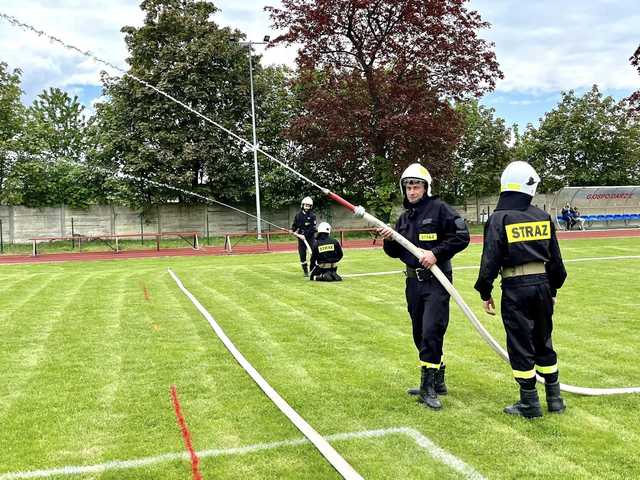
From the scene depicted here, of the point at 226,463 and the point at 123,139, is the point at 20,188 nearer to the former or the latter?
the point at 123,139

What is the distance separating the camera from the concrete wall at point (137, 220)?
33.1 m

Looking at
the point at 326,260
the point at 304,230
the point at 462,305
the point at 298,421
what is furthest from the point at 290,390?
the point at 304,230

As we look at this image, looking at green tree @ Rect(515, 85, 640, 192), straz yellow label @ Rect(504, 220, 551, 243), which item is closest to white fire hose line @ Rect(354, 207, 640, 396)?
straz yellow label @ Rect(504, 220, 551, 243)

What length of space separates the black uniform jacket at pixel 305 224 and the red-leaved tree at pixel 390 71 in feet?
42.2

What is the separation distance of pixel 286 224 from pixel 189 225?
6.11 meters

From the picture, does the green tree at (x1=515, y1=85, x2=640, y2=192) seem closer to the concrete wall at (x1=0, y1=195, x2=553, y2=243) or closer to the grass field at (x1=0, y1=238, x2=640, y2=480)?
the concrete wall at (x1=0, y1=195, x2=553, y2=243)

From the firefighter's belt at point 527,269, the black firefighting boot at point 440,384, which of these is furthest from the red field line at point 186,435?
the firefighter's belt at point 527,269

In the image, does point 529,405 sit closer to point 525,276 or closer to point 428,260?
point 525,276

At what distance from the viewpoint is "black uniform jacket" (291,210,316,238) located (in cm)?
1543

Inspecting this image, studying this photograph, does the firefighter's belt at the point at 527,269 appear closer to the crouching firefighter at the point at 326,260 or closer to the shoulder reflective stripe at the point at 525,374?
the shoulder reflective stripe at the point at 525,374

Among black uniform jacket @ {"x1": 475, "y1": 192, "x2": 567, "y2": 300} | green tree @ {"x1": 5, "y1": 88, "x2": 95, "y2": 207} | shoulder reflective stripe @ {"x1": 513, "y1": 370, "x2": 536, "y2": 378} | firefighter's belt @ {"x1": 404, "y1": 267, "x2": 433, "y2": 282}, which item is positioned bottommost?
shoulder reflective stripe @ {"x1": 513, "y1": 370, "x2": 536, "y2": 378}

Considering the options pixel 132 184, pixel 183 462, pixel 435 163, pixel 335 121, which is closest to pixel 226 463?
pixel 183 462

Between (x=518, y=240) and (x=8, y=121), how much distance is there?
36286 mm

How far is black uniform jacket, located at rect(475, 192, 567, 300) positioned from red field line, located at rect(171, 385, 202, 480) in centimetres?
274
